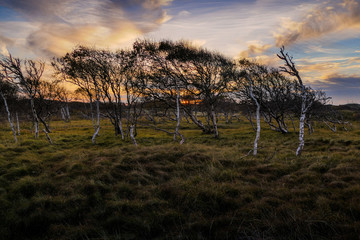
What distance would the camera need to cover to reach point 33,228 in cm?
548

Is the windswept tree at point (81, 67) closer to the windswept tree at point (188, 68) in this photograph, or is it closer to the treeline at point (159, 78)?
the treeline at point (159, 78)

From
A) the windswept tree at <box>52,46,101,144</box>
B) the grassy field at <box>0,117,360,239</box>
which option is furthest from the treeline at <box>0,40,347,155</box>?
the grassy field at <box>0,117,360,239</box>

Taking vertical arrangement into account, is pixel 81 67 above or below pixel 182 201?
above

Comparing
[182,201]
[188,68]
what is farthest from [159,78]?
[182,201]

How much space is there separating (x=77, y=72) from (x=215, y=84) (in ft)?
65.5

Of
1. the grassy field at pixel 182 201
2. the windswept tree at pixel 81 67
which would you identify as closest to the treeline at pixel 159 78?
the windswept tree at pixel 81 67

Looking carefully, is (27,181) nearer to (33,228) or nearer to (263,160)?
(33,228)

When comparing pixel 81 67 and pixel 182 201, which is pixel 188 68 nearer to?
pixel 81 67

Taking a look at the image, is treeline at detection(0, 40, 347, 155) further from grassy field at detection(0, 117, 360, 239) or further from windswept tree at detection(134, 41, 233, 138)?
grassy field at detection(0, 117, 360, 239)

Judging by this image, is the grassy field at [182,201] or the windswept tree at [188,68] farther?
the windswept tree at [188,68]

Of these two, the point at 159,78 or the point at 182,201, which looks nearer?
the point at 182,201

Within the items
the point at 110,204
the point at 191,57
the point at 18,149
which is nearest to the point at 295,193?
the point at 110,204

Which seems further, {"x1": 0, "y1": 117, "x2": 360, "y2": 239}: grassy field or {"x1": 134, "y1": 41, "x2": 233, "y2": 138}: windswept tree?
{"x1": 134, "y1": 41, "x2": 233, "y2": 138}: windswept tree

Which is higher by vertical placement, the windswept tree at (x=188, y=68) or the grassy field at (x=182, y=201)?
the windswept tree at (x=188, y=68)
